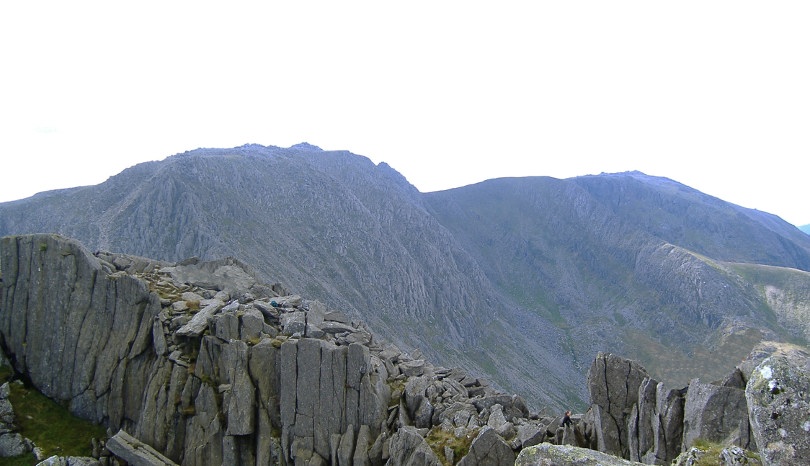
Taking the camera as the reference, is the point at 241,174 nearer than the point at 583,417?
No

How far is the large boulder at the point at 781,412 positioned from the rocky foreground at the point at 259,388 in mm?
8586

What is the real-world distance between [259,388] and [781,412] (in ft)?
84.0

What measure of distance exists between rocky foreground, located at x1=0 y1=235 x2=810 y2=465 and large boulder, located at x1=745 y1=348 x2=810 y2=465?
338 inches

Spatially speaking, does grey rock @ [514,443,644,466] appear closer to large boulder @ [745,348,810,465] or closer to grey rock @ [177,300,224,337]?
large boulder @ [745,348,810,465]

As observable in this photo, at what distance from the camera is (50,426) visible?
28281 millimetres

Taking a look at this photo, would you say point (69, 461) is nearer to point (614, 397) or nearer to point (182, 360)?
point (182, 360)

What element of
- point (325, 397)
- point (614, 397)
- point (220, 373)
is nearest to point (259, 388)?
point (220, 373)

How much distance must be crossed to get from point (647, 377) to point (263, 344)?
72.9ft

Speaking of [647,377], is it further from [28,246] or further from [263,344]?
[28,246]

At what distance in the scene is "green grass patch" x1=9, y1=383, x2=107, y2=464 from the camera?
88.2 feet

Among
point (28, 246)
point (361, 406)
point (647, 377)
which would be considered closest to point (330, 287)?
point (28, 246)

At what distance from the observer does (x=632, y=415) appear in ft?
64.0

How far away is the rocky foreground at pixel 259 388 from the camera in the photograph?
19688 millimetres

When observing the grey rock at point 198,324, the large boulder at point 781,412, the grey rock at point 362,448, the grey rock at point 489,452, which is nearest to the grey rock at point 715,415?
the grey rock at point 489,452
